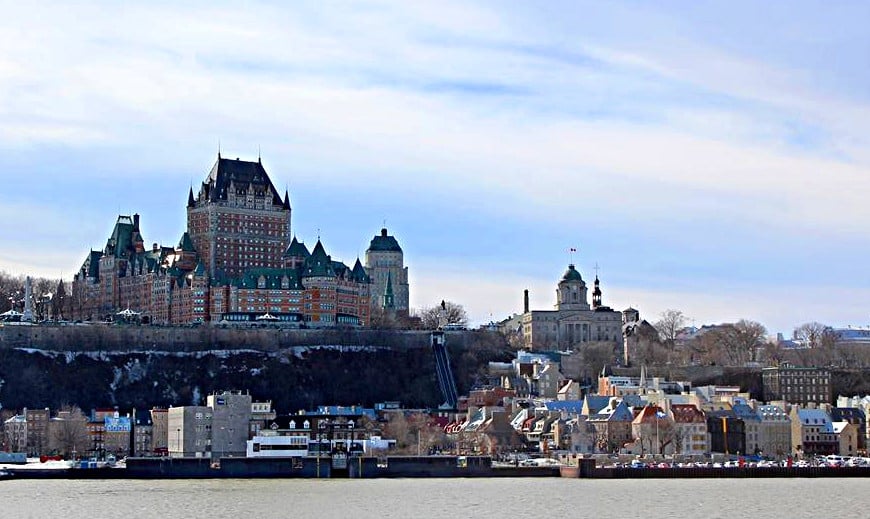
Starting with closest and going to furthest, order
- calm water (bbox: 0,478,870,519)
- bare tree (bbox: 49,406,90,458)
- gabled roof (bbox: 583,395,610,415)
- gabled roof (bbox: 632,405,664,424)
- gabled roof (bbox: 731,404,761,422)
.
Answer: calm water (bbox: 0,478,870,519) < gabled roof (bbox: 632,405,664,424) < bare tree (bbox: 49,406,90,458) < gabled roof (bbox: 731,404,761,422) < gabled roof (bbox: 583,395,610,415)

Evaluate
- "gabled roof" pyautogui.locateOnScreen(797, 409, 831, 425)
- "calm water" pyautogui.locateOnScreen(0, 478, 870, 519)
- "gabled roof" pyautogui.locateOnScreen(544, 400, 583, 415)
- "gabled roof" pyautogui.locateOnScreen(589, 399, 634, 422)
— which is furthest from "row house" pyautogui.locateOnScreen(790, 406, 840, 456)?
"calm water" pyautogui.locateOnScreen(0, 478, 870, 519)

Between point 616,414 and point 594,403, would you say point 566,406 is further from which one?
point 616,414

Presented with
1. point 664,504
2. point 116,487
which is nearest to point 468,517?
point 664,504

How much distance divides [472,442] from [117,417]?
34484mm

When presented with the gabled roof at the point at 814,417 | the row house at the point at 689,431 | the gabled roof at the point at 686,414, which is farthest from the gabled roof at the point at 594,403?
the gabled roof at the point at 814,417

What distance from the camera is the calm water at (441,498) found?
104875 mm

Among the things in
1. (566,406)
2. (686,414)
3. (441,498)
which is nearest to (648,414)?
(686,414)

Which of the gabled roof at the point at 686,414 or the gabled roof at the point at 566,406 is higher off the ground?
the gabled roof at the point at 566,406

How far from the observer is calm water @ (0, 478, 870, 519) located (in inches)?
4129

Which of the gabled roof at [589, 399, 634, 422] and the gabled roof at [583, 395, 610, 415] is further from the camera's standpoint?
the gabled roof at [583, 395, 610, 415]

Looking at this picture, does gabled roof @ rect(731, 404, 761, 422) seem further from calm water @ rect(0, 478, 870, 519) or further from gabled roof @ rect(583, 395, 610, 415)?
calm water @ rect(0, 478, 870, 519)

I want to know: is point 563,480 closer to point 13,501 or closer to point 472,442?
point 472,442

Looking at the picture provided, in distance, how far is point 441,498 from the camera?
386ft

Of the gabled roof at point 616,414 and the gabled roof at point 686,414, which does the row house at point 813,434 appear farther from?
the gabled roof at point 616,414
